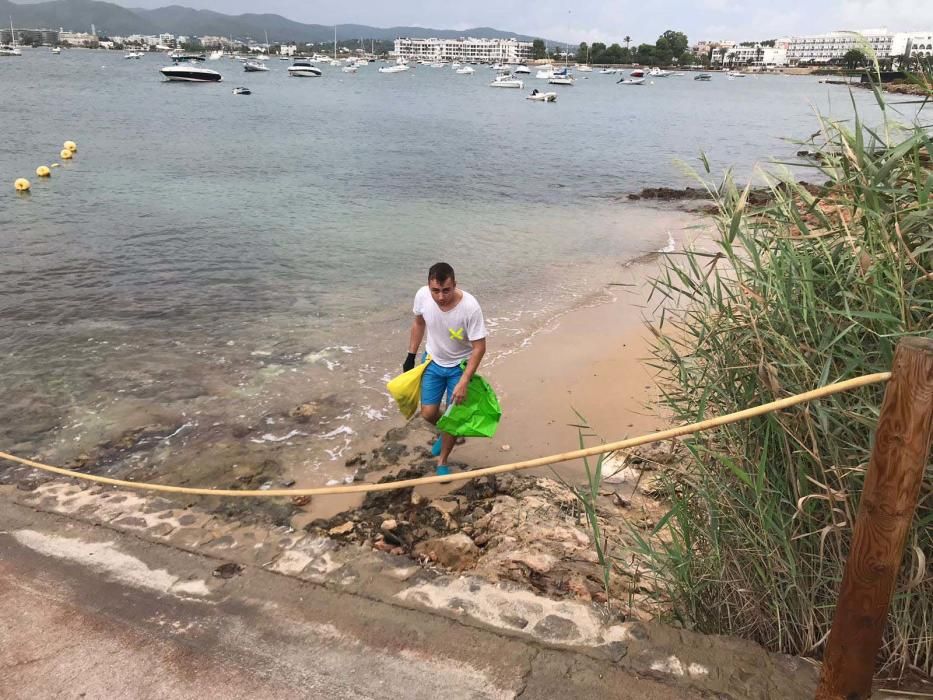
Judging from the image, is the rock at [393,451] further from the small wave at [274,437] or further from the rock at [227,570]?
the rock at [227,570]

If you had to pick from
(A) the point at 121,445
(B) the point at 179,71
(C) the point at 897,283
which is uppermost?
(B) the point at 179,71

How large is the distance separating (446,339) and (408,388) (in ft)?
1.91

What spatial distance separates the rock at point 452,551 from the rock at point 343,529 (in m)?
0.57

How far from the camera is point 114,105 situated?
→ 145 feet

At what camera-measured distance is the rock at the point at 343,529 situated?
4.64 meters

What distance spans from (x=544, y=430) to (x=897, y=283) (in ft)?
14.8

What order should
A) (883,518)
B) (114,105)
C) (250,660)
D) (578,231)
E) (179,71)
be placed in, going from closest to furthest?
(883,518) → (250,660) → (578,231) → (114,105) → (179,71)

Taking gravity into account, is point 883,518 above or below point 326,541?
above

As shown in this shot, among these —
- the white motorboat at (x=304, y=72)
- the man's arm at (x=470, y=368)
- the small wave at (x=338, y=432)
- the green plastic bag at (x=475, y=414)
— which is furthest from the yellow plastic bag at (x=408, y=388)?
the white motorboat at (x=304, y=72)

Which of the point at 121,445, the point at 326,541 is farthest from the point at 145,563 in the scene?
the point at 121,445

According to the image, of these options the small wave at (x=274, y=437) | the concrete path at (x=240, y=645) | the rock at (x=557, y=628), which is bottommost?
the small wave at (x=274, y=437)

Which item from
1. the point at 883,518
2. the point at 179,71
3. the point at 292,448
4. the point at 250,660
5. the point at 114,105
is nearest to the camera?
the point at 883,518

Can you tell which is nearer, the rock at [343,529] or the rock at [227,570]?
the rock at [227,570]

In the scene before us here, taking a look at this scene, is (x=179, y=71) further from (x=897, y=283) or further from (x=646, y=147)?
(x=897, y=283)
